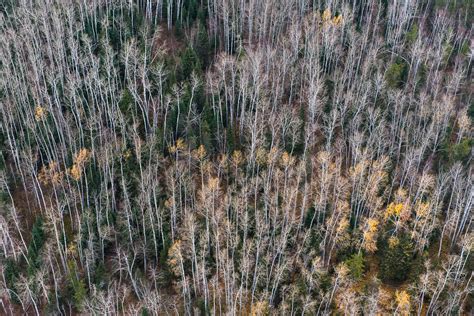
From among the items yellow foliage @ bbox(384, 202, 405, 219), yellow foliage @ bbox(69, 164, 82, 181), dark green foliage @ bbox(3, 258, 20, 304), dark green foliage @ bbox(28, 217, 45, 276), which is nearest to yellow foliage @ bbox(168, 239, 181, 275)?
dark green foliage @ bbox(28, 217, 45, 276)

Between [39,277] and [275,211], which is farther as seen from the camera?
[275,211]

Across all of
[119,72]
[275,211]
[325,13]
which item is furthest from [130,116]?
[325,13]

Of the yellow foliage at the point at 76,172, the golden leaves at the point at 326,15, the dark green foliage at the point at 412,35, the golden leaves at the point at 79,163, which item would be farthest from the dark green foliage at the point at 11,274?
the dark green foliage at the point at 412,35

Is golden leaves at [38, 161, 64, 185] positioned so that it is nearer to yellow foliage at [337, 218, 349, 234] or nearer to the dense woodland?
the dense woodland

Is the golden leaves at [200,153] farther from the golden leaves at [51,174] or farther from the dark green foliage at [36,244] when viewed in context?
the dark green foliage at [36,244]

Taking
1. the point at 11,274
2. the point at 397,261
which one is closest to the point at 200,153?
the point at 11,274

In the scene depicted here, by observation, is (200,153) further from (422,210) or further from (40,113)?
(422,210)

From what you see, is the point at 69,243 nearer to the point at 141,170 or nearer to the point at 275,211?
the point at 141,170

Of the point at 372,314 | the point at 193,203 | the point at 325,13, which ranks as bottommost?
the point at 372,314
